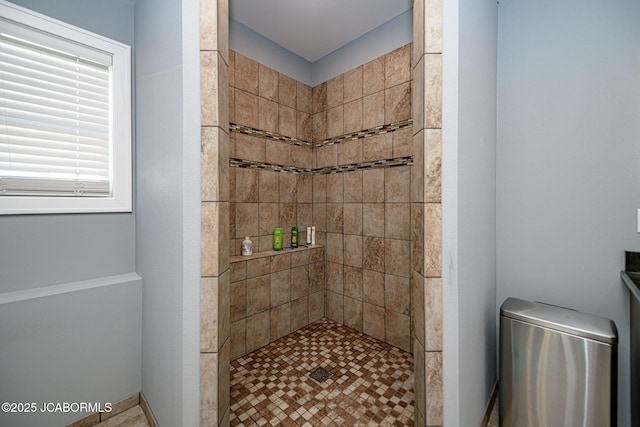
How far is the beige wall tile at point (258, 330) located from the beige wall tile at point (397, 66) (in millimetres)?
2257

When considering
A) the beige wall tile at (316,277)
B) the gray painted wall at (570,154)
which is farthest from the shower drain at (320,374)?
the gray painted wall at (570,154)

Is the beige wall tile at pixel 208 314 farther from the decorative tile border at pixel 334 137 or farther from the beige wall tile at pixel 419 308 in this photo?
the decorative tile border at pixel 334 137

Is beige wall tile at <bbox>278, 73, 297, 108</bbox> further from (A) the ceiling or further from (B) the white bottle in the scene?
(B) the white bottle

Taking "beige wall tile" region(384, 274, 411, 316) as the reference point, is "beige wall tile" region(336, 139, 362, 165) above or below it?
above

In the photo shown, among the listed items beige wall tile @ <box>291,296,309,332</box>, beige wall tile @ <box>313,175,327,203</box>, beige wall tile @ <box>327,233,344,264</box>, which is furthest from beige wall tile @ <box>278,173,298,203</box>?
beige wall tile @ <box>291,296,309,332</box>

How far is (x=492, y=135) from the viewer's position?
144cm

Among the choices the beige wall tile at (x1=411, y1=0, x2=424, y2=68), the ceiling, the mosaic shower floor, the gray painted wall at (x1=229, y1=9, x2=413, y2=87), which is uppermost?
A: the ceiling

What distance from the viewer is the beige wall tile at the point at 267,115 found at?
2240mm

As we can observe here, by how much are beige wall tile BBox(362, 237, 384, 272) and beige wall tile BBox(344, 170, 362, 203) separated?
395mm

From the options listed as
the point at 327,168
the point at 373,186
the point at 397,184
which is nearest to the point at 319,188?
the point at 327,168

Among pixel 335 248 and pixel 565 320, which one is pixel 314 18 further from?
pixel 565 320

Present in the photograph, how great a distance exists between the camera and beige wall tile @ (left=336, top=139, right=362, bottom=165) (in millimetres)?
2330

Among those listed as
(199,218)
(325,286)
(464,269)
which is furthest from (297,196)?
(464,269)

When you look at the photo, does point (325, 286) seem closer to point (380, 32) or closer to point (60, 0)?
point (380, 32)
